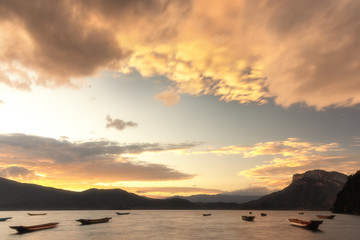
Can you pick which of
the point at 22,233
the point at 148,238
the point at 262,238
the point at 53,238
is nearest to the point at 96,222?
the point at 22,233

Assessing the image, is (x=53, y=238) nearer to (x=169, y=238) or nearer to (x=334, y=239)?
(x=169, y=238)

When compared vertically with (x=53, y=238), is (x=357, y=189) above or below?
above

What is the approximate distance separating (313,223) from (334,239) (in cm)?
2307

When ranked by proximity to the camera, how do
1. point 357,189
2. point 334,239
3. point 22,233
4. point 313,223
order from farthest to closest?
point 357,189 → point 313,223 → point 22,233 → point 334,239

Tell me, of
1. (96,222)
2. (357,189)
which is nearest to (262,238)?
(96,222)

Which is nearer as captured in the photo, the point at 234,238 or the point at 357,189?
the point at 234,238

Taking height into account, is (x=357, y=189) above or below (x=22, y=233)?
above

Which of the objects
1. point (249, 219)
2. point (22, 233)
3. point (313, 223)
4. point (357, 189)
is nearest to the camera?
point (22, 233)

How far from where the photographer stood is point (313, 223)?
9531cm

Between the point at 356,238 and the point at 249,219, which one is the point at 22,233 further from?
the point at 249,219

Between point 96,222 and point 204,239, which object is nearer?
point 204,239

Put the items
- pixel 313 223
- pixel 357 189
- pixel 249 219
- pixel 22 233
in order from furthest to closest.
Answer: pixel 357 189, pixel 249 219, pixel 313 223, pixel 22 233

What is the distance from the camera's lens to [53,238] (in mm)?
77250

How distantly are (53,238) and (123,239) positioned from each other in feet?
68.8
